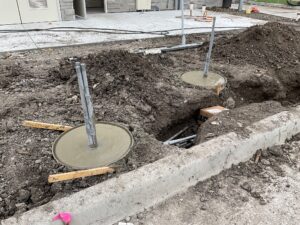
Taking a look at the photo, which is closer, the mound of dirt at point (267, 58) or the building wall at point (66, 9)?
the mound of dirt at point (267, 58)

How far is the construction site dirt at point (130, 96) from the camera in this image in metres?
2.36

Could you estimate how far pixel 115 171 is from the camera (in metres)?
2.28

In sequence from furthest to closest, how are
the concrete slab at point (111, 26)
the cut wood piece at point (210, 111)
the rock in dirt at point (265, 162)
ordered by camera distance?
1. the concrete slab at point (111, 26)
2. the cut wood piece at point (210, 111)
3. the rock in dirt at point (265, 162)

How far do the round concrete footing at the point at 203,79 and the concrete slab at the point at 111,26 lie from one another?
103 inches

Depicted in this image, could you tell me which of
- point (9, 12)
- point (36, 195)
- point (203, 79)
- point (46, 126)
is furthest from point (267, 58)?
point (9, 12)

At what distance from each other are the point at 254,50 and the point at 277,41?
0.59m

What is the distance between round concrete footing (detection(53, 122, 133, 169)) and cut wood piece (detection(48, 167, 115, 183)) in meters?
0.11

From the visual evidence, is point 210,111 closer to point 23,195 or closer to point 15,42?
point 23,195

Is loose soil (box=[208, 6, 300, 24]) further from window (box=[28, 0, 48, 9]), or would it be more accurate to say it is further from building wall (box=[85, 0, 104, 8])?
window (box=[28, 0, 48, 9])

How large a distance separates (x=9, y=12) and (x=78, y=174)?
6.67m

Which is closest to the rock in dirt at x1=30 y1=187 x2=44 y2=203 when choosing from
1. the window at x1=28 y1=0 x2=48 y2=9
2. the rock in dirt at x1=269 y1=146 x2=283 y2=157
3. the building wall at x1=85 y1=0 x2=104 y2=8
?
the rock in dirt at x1=269 y1=146 x2=283 y2=157

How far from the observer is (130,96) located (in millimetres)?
3605

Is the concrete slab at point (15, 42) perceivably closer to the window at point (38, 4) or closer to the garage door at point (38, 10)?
the garage door at point (38, 10)

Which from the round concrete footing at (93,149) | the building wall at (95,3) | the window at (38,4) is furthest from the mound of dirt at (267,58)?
the building wall at (95,3)
